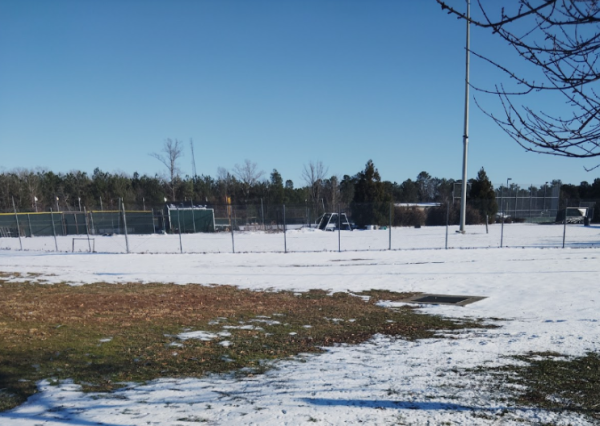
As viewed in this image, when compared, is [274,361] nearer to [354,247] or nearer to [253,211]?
[354,247]

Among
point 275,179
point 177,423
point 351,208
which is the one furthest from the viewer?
point 275,179

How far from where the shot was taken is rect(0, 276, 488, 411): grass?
4562 mm

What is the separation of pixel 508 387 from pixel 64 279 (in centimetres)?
1259

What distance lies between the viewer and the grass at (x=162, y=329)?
15.0 feet

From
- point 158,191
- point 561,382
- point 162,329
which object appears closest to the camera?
point 561,382

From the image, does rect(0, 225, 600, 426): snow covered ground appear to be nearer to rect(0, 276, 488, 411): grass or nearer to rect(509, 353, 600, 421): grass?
rect(509, 353, 600, 421): grass

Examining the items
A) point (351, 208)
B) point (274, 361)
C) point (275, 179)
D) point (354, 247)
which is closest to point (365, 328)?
point (274, 361)

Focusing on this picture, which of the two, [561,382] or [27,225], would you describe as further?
[27,225]

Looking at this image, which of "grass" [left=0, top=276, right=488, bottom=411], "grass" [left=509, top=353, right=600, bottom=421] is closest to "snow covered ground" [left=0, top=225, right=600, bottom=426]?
"grass" [left=509, top=353, right=600, bottom=421]

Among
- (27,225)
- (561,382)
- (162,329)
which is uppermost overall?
(561,382)

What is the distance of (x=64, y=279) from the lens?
12.2 metres

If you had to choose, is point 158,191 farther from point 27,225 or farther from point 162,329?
point 162,329

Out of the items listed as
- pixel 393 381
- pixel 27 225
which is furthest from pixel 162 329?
pixel 27 225

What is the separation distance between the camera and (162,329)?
6.50m
